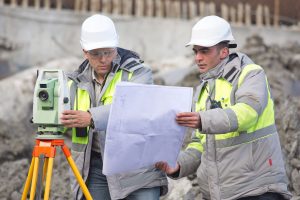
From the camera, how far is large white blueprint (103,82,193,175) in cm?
360

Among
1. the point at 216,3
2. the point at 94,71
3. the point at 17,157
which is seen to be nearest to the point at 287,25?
the point at 216,3

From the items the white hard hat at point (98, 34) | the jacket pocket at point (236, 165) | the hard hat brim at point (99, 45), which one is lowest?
the jacket pocket at point (236, 165)

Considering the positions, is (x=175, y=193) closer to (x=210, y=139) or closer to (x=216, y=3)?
(x=210, y=139)

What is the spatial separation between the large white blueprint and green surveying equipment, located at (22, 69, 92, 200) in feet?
0.97

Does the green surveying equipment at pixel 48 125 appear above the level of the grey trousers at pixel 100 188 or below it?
above

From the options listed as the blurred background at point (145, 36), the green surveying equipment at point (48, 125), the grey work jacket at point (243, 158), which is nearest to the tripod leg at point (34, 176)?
the green surveying equipment at point (48, 125)

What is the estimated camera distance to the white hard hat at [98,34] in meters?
4.06

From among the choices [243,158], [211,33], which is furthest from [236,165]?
[211,33]

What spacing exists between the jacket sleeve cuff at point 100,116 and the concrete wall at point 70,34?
977cm

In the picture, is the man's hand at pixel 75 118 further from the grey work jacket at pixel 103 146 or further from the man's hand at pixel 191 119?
the man's hand at pixel 191 119

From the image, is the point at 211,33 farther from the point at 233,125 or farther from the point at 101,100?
the point at 101,100

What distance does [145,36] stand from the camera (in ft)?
Answer: 46.1

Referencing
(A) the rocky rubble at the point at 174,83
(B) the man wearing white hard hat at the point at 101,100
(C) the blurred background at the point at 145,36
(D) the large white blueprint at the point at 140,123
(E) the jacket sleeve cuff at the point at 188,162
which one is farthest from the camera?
(C) the blurred background at the point at 145,36

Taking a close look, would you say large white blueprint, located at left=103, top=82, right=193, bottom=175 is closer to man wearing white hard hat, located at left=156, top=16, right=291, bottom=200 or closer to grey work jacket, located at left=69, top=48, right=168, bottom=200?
man wearing white hard hat, located at left=156, top=16, right=291, bottom=200
